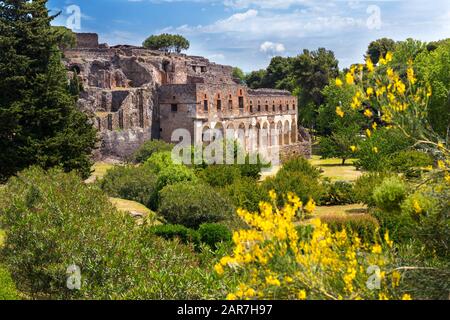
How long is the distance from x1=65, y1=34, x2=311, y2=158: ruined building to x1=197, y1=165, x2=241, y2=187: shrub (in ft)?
43.1

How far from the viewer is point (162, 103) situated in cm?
4597

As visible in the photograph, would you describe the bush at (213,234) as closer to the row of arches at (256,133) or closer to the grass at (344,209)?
the grass at (344,209)

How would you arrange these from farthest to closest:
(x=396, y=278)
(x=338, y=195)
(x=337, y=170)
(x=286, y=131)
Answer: (x=286, y=131)
(x=337, y=170)
(x=338, y=195)
(x=396, y=278)

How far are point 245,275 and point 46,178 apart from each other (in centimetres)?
1336

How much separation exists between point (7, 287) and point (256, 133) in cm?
4203

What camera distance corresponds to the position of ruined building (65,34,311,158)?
43.6m

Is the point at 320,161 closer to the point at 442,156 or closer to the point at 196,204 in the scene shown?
the point at 196,204

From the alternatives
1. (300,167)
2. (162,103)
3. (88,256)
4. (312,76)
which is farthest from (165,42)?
(88,256)

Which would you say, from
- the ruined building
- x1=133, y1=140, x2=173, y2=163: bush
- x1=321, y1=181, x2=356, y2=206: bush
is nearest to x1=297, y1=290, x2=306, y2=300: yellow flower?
x1=321, y1=181, x2=356, y2=206: bush

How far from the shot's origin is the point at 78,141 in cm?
2714

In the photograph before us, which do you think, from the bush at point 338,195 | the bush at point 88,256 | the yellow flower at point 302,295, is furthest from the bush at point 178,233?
the bush at point 338,195

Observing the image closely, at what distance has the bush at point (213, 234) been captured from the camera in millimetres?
19422

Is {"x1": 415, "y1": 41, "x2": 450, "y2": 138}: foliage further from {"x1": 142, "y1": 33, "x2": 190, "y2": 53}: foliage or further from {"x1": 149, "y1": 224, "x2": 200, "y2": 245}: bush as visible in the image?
{"x1": 142, "y1": 33, "x2": 190, "y2": 53}: foliage

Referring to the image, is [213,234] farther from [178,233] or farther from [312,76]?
[312,76]
